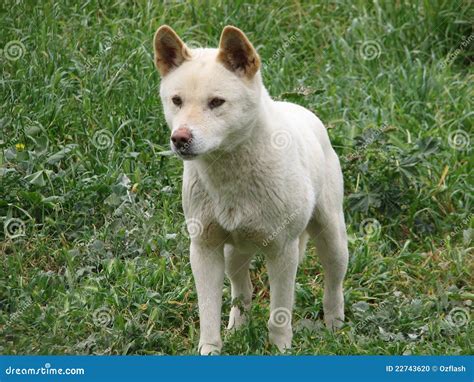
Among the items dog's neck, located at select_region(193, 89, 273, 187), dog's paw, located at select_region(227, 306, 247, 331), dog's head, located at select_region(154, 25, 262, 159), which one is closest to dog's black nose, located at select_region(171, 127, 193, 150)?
dog's head, located at select_region(154, 25, 262, 159)

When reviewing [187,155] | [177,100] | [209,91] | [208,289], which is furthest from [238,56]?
[208,289]

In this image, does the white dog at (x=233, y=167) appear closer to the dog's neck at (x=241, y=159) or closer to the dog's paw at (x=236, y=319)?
the dog's neck at (x=241, y=159)

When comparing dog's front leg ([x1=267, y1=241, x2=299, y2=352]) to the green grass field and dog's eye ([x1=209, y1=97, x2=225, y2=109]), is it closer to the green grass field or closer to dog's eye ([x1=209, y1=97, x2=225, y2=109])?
the green grass field

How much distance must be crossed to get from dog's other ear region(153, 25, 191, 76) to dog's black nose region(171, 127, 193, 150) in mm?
577

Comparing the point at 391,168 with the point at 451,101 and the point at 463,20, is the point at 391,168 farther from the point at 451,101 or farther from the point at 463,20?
the point at 463,20

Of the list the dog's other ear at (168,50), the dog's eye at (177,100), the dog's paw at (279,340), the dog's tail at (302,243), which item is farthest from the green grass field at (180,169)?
the dog's other ear at (168,50)

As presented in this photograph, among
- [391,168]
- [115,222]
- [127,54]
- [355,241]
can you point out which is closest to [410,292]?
[355,241]

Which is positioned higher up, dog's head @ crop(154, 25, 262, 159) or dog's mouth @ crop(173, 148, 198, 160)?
dog's head @ crop(154, 25, 262, 159)

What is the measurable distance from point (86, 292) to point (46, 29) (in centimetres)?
309

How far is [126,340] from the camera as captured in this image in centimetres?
618

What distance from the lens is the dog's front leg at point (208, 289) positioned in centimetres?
580

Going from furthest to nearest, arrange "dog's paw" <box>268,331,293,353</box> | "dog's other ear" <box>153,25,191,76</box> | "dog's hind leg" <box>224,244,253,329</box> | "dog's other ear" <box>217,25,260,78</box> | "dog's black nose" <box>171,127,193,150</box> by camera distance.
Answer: "dog's hind leg" <box>224,244,253,329</box>, "dog's paw" <box>268,331,293,353</box>, "dog's other ear" <box>153,25,191,76</box>, "dog's other ear" <box>217,25,260,78</box>, "dog's black nose" <box>171,127,193,150</box>

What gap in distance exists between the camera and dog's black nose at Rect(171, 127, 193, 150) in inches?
206

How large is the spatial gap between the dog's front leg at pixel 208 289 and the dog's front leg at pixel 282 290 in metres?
0.31
